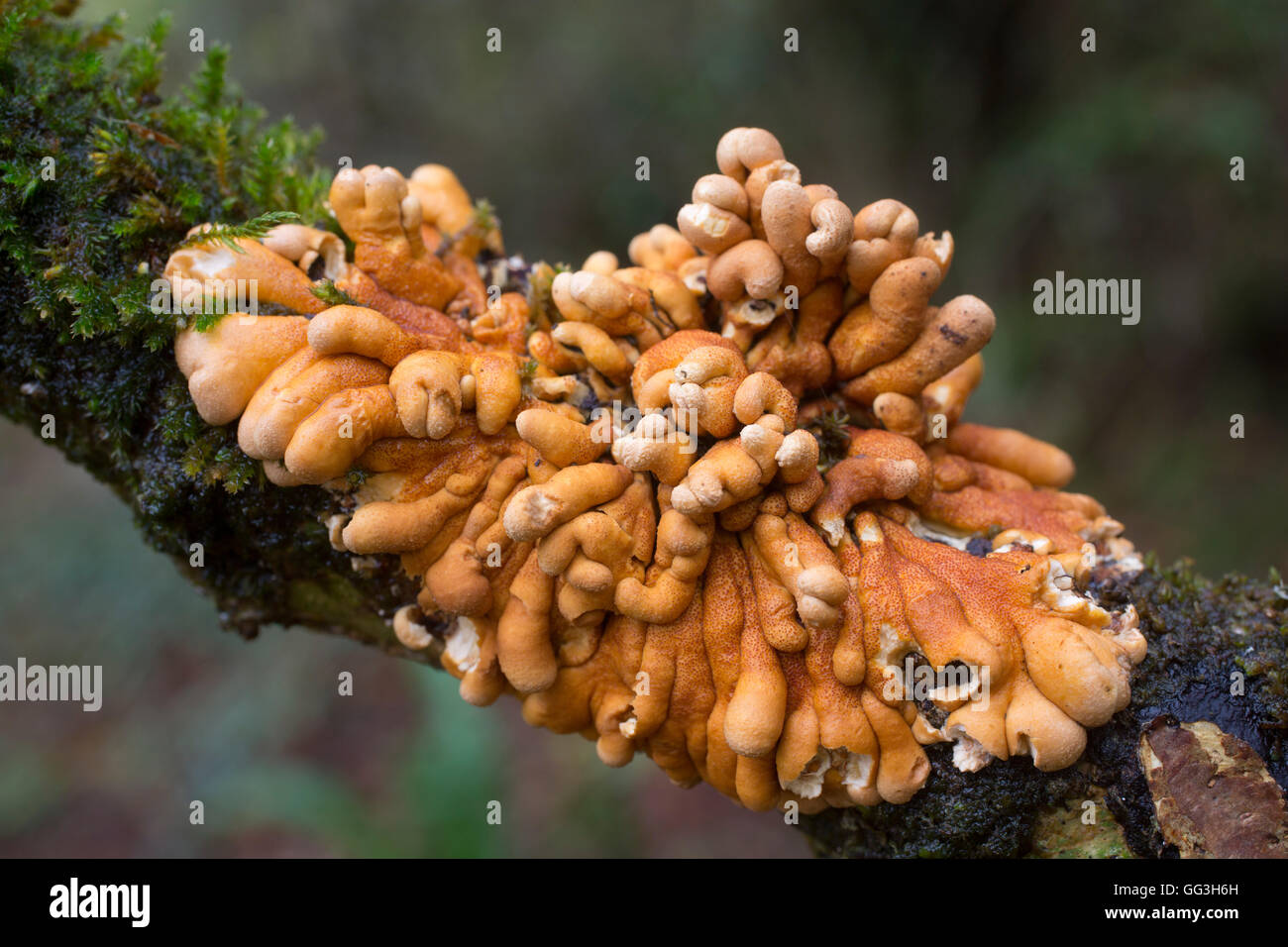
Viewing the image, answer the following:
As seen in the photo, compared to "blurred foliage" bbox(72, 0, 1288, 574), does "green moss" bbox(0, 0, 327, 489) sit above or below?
below

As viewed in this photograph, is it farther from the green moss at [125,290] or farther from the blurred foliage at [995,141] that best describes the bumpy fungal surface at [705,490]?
the blurred foliage at [995,141]

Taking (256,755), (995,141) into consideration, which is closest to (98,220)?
(256,755)

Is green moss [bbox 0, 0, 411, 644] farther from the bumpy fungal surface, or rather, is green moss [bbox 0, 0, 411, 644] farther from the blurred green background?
the blurred green background

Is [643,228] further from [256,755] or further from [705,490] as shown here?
[705,490]

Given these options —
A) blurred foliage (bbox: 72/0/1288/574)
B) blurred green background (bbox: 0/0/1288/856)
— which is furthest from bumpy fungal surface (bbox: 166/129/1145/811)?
blurred foliage (bbox: 72/0/1288/574)

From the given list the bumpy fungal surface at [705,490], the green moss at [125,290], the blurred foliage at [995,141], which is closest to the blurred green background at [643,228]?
the blurred foliage at [995,141]

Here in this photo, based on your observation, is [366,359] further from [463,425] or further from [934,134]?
[934,134]
